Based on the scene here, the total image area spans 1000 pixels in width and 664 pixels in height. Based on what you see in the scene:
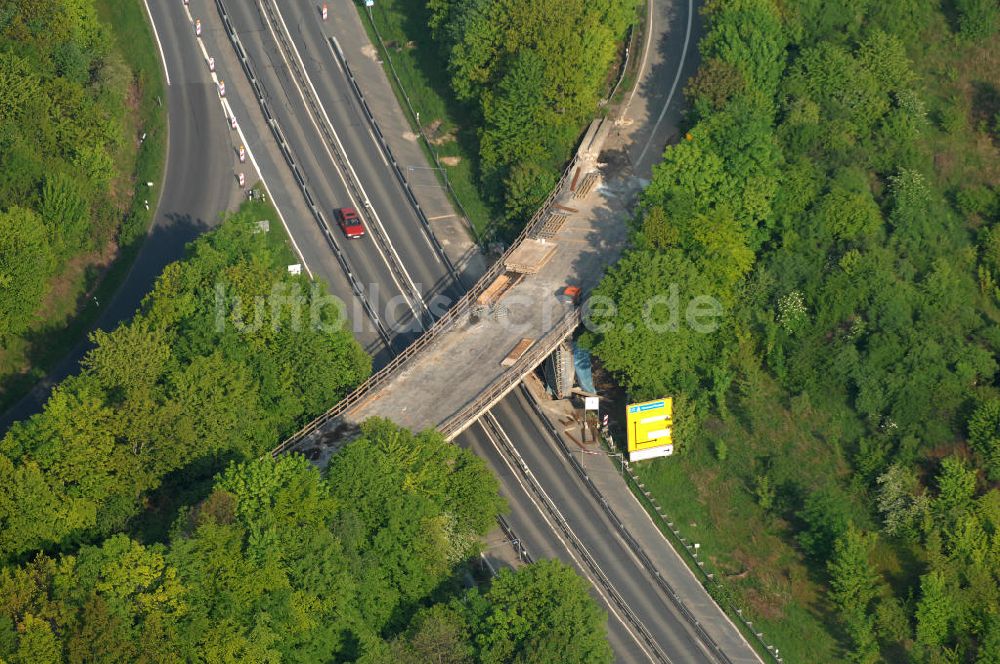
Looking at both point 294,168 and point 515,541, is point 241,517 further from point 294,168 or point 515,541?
point 294,168

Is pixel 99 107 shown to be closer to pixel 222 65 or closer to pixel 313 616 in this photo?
pixel 222 65

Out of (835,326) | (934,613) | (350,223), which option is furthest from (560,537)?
(350,223)

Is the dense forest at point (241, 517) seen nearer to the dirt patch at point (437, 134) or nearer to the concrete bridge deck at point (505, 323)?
the concrete bridge deck at point (505, 323)

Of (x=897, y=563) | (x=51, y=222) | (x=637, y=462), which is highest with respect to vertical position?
(x=51, y=222)

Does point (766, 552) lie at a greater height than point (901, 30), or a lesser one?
lesser

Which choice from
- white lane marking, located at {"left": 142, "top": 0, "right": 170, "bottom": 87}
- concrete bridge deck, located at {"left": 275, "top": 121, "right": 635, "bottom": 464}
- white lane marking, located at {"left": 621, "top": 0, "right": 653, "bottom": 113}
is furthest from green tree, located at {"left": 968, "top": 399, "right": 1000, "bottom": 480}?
white lane marking, located at {"left": 142, "top": 0, "right": 170, "bottom": 87}

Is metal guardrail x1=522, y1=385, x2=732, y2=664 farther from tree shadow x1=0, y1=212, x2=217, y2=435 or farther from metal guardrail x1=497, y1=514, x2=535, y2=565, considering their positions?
tree shadow x1=0, y1=212, x2=217, y2=435

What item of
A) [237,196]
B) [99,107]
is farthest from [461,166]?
[99,107]
